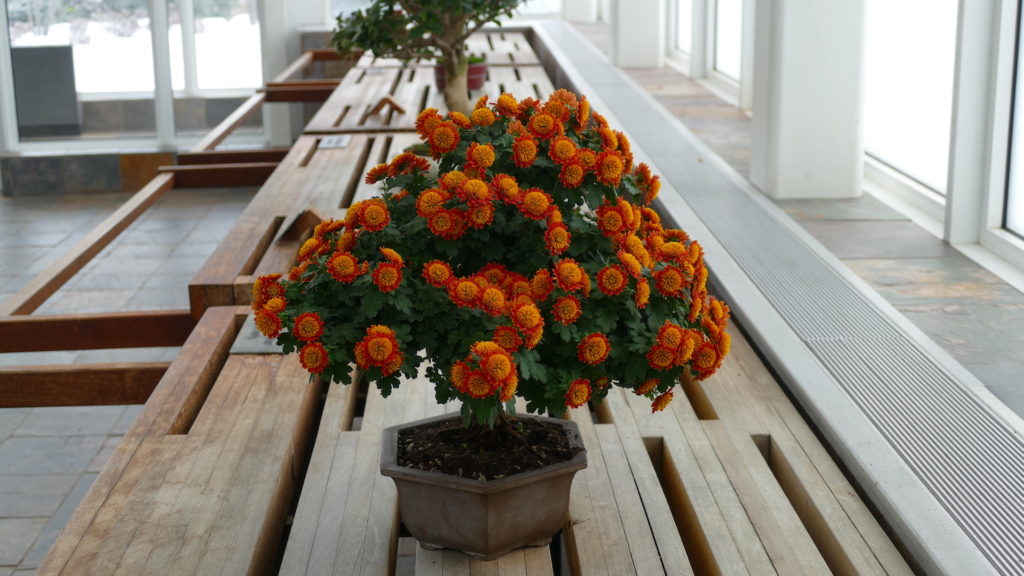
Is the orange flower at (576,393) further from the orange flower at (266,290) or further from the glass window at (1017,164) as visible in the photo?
the glass window at (1017,164)

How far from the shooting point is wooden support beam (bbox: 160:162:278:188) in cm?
501

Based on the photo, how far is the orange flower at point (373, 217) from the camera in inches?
64.9

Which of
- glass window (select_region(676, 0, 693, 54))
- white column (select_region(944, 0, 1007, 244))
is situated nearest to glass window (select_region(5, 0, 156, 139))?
glass window (select_region(676, 0, 693, 54))

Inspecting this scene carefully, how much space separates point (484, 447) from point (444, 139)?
0.49 m

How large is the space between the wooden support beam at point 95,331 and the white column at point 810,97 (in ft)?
7.74

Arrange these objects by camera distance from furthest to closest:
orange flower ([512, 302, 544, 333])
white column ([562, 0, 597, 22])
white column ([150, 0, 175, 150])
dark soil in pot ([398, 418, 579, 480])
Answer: white column ([562, 0, 597, 22]) < white column ([150, 0, 175, 150]) < dark soil in pot ([398, 418, 579, 480]) < orange flower ([512, 302, 544, 333])

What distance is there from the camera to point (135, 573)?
173 centimetres

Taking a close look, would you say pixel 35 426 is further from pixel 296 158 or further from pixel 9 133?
pixel 9 133

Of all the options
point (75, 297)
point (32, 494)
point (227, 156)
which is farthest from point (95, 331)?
point (75, 297)

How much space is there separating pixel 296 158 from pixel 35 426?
67.6 inches

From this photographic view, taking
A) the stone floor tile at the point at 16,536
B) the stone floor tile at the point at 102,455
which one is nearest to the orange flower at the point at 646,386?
the stone floor tile at the point at 16,536

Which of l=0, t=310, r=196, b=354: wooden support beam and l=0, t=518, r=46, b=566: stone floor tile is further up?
l=0, t=310, r=196, b=354: wooden support beam

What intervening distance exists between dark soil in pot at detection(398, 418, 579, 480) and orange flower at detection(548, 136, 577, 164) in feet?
1.40

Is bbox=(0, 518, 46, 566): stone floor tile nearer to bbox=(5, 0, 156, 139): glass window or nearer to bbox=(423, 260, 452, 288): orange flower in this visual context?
bbox=(423, 260, 452, 288): orange flower
